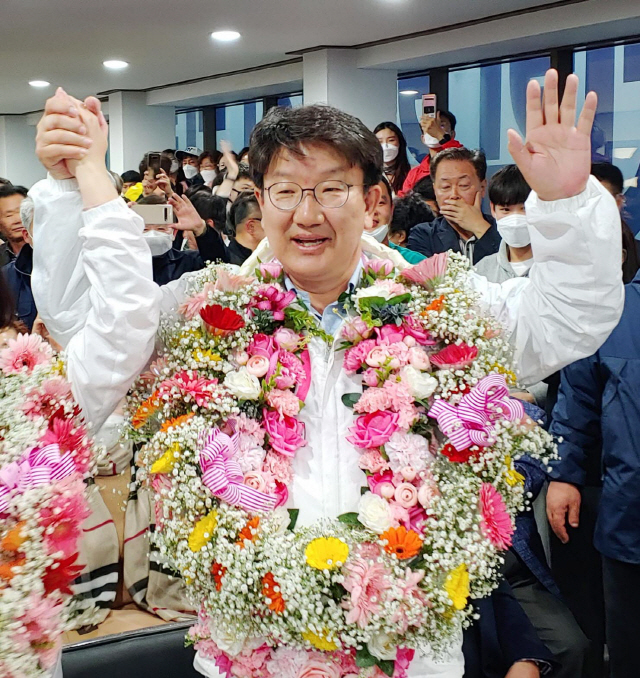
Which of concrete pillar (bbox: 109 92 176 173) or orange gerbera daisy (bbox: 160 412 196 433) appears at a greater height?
concrete pillar (bbox: 109 92 176 173)

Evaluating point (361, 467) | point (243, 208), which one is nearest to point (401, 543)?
point (361, 467)

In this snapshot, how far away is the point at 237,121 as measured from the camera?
38.9ft

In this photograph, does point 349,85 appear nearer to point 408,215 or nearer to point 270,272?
point 408,215

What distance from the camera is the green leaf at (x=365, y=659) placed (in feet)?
5.25

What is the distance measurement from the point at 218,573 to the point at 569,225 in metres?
Result: 0.88

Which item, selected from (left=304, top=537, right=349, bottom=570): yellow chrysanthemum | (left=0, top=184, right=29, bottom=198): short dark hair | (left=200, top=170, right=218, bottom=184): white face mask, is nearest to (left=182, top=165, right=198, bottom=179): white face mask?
(left=200, top=170, right=218, bottom=184): white face mask

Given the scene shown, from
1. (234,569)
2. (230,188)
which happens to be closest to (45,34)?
(230,188)

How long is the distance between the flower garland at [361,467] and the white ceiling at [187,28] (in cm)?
539

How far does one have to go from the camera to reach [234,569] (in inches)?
61.7

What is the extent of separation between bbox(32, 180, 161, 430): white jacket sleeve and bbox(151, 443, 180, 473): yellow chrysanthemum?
131 millimetres

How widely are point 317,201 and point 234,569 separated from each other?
718 millimetres

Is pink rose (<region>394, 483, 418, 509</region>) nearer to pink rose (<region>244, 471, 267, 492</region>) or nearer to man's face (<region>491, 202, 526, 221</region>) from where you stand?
pink rose (<region>244, 471, 267, 492</region>)

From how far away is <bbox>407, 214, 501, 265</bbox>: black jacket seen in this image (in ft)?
13.2

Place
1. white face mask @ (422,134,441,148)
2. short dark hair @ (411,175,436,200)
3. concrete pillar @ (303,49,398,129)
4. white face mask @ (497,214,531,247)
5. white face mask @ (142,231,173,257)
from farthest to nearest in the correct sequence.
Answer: concrete pillar @ (303,49,398,129) < white face mask @ (422,134,441,148) < short dark hair @ (411,175,436,200) < white face mask @ (142,231,173,257) < white face mask @ (497,214,531,247)
